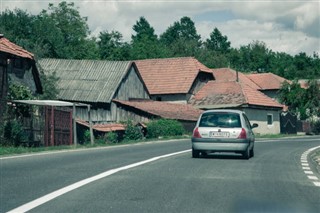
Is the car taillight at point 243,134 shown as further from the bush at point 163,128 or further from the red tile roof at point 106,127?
the bush at point 163,128

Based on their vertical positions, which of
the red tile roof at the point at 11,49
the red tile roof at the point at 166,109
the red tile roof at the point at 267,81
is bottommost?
the red tile roof at the point at 166,109

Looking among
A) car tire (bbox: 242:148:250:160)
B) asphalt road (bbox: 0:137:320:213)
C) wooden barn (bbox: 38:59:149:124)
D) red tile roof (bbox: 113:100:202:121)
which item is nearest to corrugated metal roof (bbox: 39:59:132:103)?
wooden barn (bbox: 38:59:149:124)

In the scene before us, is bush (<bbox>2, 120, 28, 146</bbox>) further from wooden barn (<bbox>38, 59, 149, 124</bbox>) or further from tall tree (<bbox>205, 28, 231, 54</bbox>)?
tall tree (<bbox>205, 28, 231, 54</bbox>)

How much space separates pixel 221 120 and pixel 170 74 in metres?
53.4

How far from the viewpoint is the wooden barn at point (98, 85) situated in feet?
187

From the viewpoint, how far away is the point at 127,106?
58.0 metres

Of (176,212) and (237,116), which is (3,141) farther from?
(176,212)

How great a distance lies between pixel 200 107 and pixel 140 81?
8.06m

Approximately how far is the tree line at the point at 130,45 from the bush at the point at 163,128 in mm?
16434

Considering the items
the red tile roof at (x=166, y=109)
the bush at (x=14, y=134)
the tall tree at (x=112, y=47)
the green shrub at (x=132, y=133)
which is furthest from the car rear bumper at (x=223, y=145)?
the tall tree at (x=112, y=47)

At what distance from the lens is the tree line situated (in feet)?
256

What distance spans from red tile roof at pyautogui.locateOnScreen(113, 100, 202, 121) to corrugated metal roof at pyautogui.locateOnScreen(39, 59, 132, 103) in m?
1.68

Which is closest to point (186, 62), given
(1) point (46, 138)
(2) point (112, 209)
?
(1) point (46, 138)

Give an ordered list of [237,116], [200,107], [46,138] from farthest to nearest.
A: [200,107] → [46,138] → [237,116]
